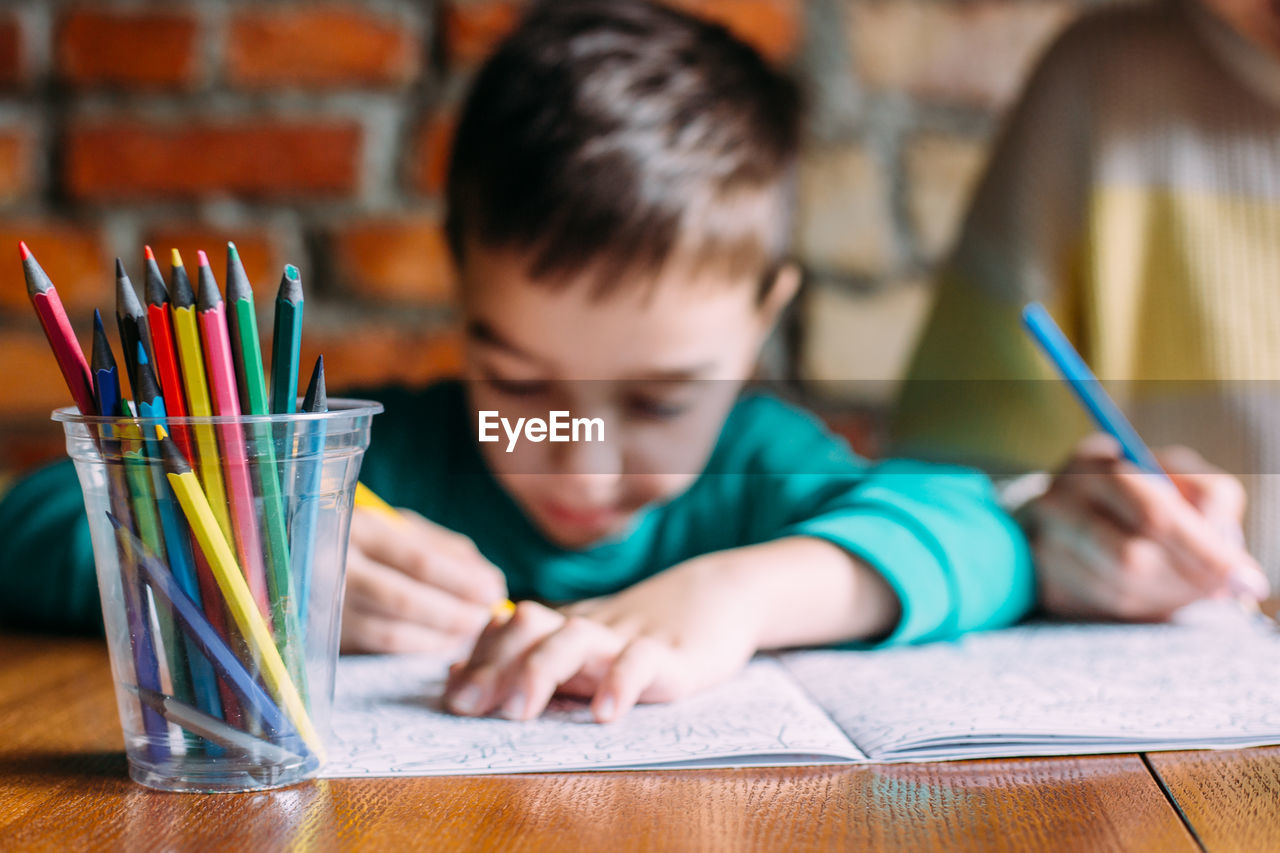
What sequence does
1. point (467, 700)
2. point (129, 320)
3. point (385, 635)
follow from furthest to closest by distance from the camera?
point (385, 635) → point (467, 700) → point (129, 320)

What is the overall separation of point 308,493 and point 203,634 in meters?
0.05

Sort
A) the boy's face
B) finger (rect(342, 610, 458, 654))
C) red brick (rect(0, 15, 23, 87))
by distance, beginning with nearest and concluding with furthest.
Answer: finger (rect(342, 610, 458, 654))
the boy's face
red brick (rect(0, 15, 23, 87))

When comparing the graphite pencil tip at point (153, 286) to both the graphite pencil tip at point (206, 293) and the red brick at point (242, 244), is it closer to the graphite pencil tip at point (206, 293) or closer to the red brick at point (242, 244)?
the graphite pencil tip at point (206, 293)

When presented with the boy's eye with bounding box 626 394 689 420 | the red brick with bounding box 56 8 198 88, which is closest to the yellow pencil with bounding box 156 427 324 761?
the boy's eye with bounding box 626 394 689 420

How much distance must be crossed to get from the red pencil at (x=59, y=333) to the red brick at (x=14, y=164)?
738mm

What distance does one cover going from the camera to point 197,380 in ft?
0.96

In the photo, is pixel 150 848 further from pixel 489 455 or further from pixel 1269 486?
pixel 1269 486

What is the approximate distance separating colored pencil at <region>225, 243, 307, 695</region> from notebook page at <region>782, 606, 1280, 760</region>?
0.18 m

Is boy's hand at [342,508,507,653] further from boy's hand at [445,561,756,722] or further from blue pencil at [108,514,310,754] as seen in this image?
blue pencil at [108,514,310,754]

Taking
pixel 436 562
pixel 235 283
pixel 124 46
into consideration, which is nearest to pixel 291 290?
pixel 235 283

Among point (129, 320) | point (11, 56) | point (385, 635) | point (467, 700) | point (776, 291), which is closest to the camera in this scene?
point (129, 320)

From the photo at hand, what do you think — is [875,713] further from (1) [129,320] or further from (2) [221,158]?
(2) [221,158]

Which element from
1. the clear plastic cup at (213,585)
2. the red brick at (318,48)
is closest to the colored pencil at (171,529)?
the clear plastic cup at (213,585)

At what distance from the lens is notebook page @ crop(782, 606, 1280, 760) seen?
0.34 meters
